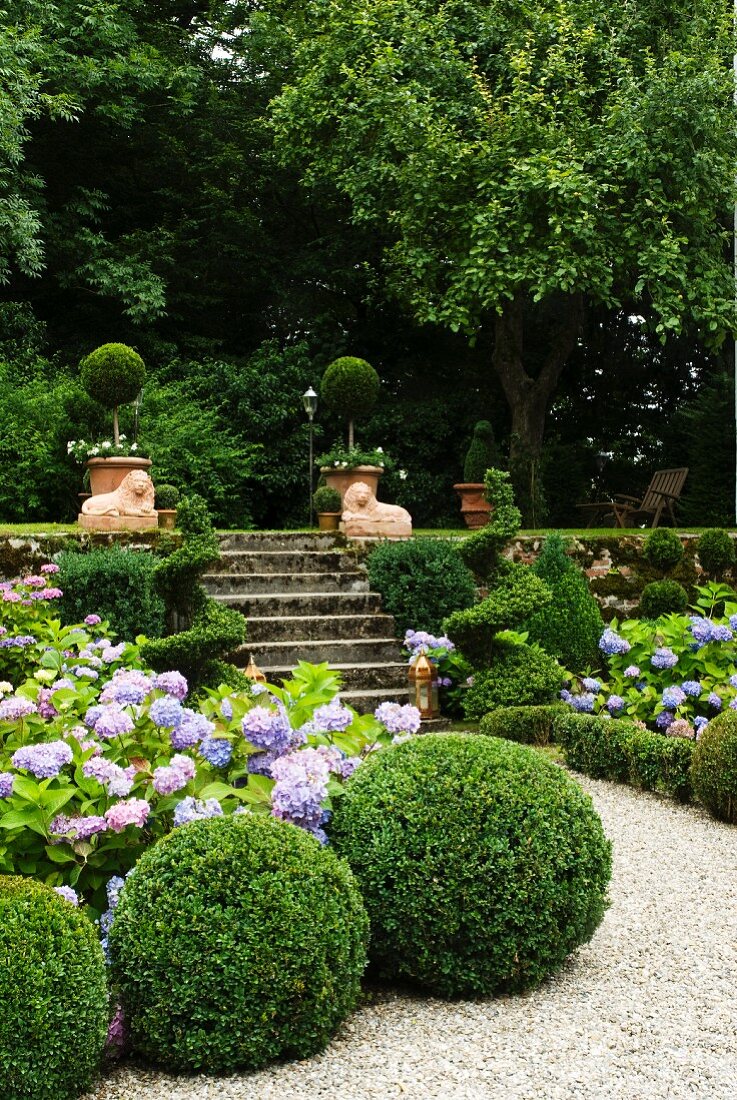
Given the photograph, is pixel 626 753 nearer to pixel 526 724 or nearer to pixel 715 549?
pixel 526 724

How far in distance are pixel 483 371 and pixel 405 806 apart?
12948 mm

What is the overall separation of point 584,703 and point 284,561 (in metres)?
2.87

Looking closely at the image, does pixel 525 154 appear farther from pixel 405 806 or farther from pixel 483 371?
pixel 405 806

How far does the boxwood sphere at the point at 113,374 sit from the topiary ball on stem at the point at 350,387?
2.09 metres

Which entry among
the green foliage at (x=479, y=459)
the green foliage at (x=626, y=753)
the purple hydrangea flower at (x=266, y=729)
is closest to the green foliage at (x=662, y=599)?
the green foliage at (x=626, y=753)

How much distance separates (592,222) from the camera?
9.63 meters

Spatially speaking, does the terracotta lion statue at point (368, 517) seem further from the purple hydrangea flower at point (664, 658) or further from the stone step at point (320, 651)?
the purple hydrangea flower at point (664, 658)

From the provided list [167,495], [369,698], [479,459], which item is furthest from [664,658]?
[479,459]

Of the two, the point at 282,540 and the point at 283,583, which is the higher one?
the point at 282,540

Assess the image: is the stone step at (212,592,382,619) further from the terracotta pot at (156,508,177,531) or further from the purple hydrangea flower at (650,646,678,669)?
the purple hydrangea flower at (650,646,678,669)

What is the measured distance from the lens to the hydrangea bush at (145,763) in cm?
265

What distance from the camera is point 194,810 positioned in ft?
9.07

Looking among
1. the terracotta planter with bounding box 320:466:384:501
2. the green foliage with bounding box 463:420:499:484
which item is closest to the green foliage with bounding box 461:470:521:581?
the terracotta planter with bounding box 320:466:384:501

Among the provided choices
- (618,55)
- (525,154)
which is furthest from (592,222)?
(618,55)
